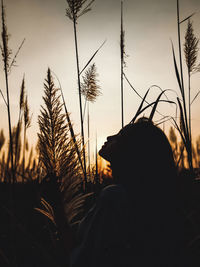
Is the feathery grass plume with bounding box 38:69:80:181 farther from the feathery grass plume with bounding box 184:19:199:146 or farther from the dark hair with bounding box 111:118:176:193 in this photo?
the feathery grass plume with bounding box 184:19:199:146

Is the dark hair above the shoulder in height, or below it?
above

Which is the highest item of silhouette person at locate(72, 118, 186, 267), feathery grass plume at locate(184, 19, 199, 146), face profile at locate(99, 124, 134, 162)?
feathery grass plume at locate(184, 19, 199, 146)

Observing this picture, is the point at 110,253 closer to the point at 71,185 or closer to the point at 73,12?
the point at 71,185

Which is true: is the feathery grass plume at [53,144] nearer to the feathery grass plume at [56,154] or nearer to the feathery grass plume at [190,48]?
the feathery grass plume at [56,154]

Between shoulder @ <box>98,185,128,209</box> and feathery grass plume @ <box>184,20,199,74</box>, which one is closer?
shoulder @ <box>98,185,128,209</box>

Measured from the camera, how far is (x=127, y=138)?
114 centimetres

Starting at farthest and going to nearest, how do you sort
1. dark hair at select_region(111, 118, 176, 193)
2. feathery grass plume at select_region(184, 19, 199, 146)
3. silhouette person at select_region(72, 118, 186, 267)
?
feathery grass plume at select_region(184, 19, 199, 146), dark hair at select_region(111, 118, 176, 193), silhouette person at select_region(72, 118, 186, 267)

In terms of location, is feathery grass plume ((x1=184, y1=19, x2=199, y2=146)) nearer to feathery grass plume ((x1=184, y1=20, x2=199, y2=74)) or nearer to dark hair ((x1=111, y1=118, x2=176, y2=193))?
feathery grass plume ((x1=184, y1=20, x2=199, y2=74))

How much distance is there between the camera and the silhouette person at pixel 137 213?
0.92 m

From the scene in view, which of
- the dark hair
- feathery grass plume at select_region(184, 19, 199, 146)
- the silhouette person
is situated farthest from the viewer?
feathery grass plume at select_region(184, 19, 199, 146)

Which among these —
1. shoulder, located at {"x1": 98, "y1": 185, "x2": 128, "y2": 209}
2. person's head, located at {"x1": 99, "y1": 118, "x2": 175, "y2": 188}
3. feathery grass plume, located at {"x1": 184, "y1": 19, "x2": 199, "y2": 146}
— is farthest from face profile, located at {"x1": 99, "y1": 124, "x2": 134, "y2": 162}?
feathery grass plume, located at {"x1": 184, "y1": 19, "x2": 199, "y2": 146}

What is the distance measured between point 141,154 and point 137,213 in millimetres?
279

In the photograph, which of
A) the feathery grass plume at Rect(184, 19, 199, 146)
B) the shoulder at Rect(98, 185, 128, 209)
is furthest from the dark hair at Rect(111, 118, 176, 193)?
the feathery grass plume at Rect(184, 19, 199, 146)

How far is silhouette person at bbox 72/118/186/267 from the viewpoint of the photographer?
921 mm
